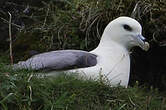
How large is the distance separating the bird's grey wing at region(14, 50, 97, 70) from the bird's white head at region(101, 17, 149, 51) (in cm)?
36

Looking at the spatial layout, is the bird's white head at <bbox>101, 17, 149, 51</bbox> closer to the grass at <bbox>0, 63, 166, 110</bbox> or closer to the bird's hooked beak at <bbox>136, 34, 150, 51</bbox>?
the bird's hooked beak at <bbox>136, 34, 150, 51</bbox>

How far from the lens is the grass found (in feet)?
10.7

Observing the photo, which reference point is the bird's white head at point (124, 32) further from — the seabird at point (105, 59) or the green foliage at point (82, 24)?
the green foliage at point (82, 24)

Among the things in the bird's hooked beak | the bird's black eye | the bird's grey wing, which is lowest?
the bird's grey wing

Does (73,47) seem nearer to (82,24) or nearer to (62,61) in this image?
(82,24)

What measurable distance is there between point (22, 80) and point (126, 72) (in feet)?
3.75

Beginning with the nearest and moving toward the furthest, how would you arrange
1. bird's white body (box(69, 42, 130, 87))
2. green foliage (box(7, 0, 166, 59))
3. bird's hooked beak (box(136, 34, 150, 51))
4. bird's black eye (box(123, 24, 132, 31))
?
bird's white body (box(69, 42, 130, 87))
bird's hooked beak (box(136, 34, 150, 51))
bird's black eye (box(123, 24, 132, 31))
green foliage (box(7, 0, 166, 59))

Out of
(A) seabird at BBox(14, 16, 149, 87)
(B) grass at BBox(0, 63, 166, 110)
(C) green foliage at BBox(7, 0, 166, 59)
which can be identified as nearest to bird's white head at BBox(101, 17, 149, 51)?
(A) seabird at BBox(14, 16, 149, 87)

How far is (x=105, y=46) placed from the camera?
444 cm

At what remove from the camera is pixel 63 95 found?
3.33m

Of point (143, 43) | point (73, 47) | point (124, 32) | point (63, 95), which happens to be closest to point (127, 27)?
point (124, 32)

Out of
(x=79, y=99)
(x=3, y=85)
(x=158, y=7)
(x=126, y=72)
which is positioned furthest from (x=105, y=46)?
(x=3, y=85)

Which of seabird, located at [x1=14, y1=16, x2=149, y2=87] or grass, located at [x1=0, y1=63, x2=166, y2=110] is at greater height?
seabird, located at [x1=14, y1=16, x2=149, y2=87]

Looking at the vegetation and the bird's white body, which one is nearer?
the vegetation
